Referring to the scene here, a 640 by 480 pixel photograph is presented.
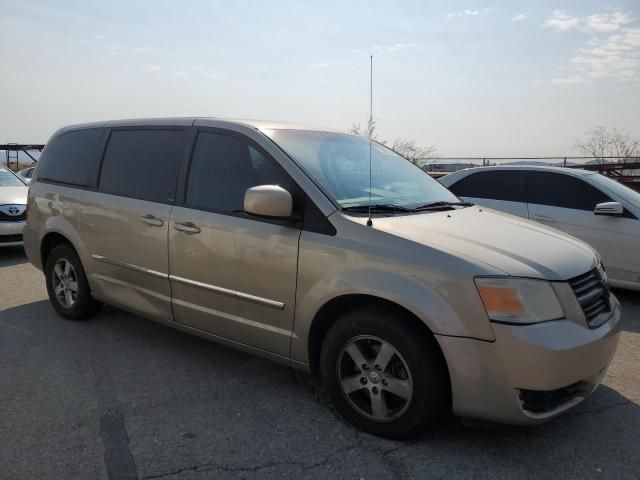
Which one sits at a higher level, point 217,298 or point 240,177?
point 240,177

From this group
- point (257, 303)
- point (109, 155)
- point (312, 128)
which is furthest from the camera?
point (109, 155)

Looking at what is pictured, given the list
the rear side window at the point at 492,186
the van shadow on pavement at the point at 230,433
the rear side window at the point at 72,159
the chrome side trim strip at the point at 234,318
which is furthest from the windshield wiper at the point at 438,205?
the rear side window at the point at 492,186

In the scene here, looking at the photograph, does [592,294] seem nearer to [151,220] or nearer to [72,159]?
[151,220]

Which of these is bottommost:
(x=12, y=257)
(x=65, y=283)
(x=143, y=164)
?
(x=12, y=257)

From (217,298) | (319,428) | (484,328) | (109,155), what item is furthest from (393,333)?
(109,155)

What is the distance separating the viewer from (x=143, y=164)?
4113 millimetres

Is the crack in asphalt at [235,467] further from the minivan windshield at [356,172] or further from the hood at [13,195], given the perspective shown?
the hood at [13,195]

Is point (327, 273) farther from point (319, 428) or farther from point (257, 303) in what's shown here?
point (319, 428)

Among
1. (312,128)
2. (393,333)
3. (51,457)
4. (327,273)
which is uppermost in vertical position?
(312,128)

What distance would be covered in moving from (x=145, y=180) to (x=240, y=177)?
0.98 m

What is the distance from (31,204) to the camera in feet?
16.9

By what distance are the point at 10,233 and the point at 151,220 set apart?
5.43 m

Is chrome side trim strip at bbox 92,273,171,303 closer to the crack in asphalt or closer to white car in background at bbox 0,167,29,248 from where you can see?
the crack in asphalt

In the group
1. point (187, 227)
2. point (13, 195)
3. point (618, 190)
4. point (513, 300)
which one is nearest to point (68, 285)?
point (187, 227)
